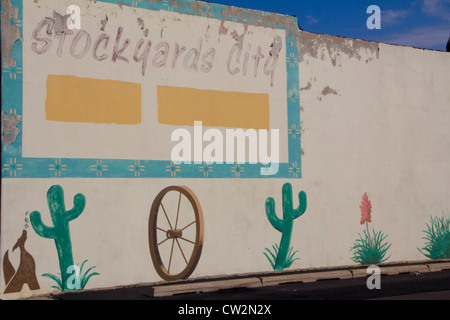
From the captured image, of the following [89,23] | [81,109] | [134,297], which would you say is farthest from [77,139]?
[134,297]

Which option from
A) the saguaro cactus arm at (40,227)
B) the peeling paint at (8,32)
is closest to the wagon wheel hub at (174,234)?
the saguaro cactus arm at (40,227)

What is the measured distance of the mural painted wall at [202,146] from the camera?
11.0 m

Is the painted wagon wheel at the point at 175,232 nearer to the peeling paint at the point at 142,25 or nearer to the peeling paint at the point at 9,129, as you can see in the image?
the peeling paint at the point at 9,129

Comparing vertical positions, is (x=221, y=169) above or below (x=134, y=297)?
above

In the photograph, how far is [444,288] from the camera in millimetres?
11578

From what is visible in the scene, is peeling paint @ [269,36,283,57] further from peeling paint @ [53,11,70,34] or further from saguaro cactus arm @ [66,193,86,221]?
saguaro cactus arm @ [66,193,86,221]

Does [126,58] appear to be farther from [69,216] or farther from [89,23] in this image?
[69,216]

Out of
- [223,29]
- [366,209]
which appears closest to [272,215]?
[366,209]

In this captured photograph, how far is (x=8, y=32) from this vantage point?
10875mm

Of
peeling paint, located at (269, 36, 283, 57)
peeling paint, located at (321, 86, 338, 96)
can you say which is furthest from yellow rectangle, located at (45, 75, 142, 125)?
peeling paint, located at (321, 86, 338, 96)

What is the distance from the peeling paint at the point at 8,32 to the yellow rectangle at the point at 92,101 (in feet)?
2.31

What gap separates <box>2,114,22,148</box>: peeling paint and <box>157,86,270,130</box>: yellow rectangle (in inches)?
101

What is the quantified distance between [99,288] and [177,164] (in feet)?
8.45

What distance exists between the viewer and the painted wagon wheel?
12008mm
